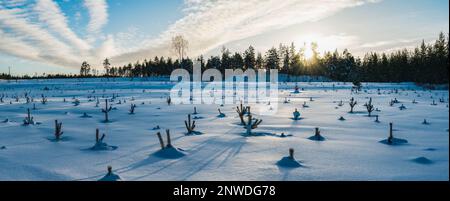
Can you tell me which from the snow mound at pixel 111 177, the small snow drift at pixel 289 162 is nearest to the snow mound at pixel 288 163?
the small snow drift at pixel 289 162

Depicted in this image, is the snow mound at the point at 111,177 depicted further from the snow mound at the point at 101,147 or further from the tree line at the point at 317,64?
the tree line at the point at 317,64

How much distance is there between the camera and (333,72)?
85250 millimetres

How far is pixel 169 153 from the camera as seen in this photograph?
677 centimetres

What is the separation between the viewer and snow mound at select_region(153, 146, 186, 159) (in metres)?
6.68

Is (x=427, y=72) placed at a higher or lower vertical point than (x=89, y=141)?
higher

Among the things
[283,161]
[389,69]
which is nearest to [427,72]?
[389,69]

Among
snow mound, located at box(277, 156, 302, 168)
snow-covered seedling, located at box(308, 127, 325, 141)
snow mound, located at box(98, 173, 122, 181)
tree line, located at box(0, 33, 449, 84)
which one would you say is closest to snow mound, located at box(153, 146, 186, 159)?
snow mound, located at box(98, 173, 122, 181)

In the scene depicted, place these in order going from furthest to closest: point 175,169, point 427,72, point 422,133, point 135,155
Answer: point 427,72 → point 422,133 → point 135,155 → point 175,169

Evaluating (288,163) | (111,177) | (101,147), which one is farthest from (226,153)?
(101,147)

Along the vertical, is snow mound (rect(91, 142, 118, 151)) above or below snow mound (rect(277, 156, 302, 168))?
above

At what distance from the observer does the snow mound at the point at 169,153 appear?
6.68 meters

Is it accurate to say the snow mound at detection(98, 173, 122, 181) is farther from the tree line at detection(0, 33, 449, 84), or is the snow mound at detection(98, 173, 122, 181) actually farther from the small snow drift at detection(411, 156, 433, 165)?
the tree line at detection(0, 33, 449, 84)
